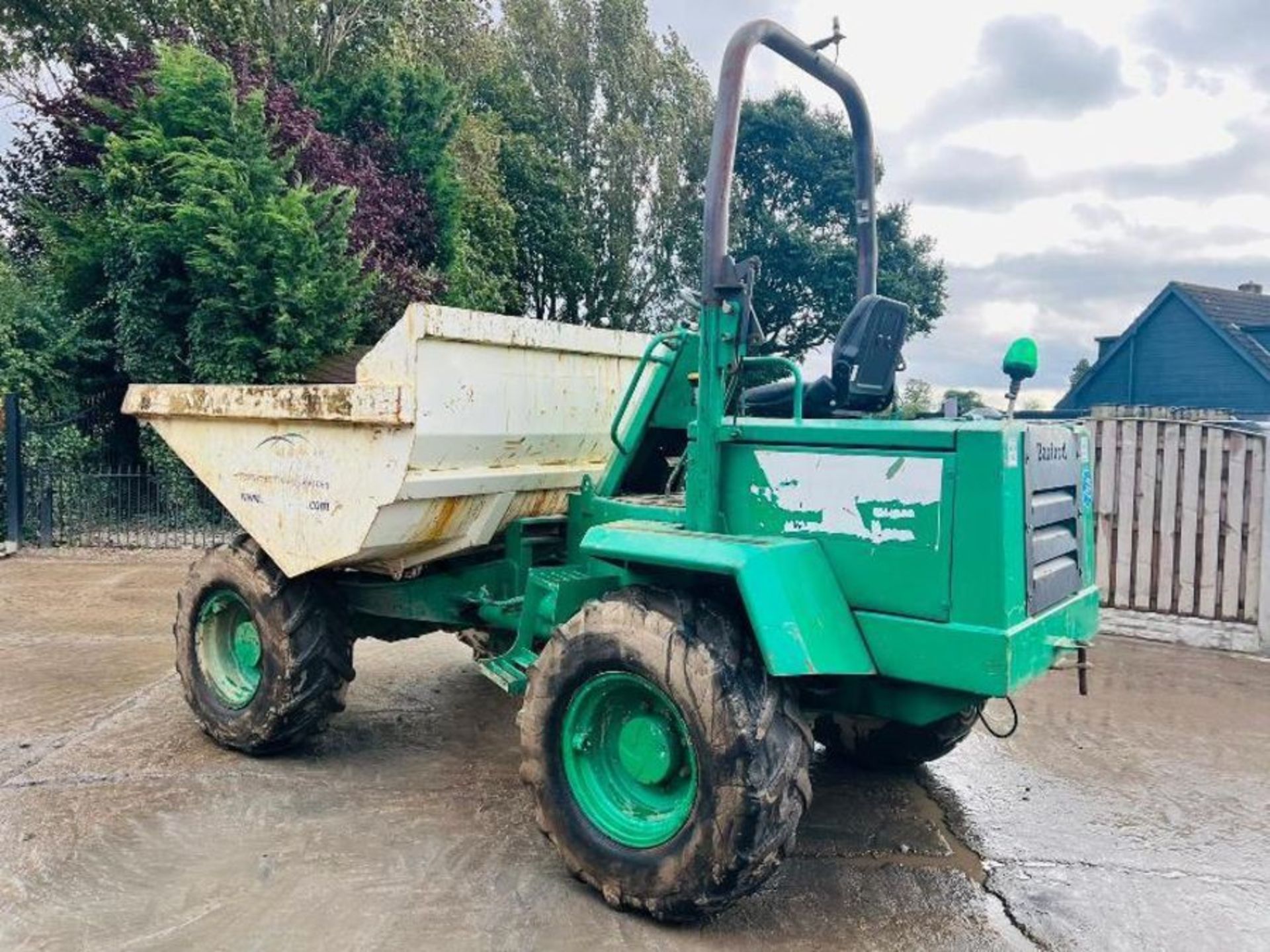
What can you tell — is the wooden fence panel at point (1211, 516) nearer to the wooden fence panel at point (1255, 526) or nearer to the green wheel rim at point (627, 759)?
the wooden fence panel at point (1255, 526)

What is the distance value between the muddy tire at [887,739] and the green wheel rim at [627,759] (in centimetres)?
130

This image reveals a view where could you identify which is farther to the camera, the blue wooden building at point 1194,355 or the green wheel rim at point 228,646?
the blue wooden building at point 1194,355

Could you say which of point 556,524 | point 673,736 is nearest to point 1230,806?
point 673,736

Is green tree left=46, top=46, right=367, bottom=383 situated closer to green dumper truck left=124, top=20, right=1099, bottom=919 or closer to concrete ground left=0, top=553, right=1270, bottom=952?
concrete ground left=0, top=553, right=1270, bottom=952

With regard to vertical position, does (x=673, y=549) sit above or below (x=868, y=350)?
below

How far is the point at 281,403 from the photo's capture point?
4207 mm

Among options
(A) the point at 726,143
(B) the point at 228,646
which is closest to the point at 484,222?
(B) the point at 228,646

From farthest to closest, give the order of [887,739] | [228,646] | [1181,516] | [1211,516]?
[1181,516] < [1211,516] < [228,646] < [887,739]

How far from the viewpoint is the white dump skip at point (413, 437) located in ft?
12.6

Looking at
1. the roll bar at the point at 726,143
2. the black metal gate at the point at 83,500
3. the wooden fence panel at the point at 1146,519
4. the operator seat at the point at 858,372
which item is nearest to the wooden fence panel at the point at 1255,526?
the wooden fence panel at the point at 1146,519

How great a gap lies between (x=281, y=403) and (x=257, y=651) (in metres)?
1.35

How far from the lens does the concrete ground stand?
3.20 m

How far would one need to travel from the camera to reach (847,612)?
123 inches

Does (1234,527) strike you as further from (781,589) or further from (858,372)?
(781,589)
